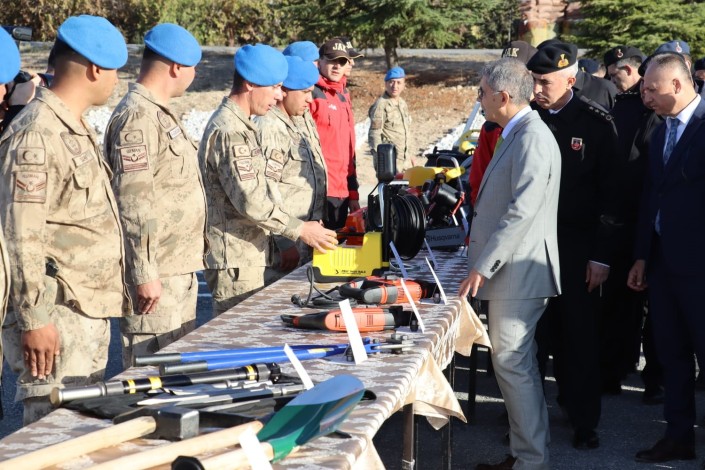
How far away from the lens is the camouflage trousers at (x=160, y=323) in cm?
405

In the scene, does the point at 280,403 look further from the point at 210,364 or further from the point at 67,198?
the point at 67,198

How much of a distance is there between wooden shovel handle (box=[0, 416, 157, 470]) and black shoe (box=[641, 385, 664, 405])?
13.3 ft

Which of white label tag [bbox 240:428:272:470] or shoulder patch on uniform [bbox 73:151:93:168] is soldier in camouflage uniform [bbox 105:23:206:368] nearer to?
shoulder patch on uniform [bbox 73:151:93:168]

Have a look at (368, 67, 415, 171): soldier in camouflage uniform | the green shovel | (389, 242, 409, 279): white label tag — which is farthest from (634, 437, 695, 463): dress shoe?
(368, 67, 415, 171): soldier in camouflage uniform

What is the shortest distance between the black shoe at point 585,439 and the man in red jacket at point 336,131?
2141 mm

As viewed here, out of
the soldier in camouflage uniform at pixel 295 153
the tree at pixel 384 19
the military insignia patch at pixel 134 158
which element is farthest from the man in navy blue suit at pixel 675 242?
the tree at pixel 384 19

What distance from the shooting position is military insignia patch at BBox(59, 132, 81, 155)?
3.30 metres

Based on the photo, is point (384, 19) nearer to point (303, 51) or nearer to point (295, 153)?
point (303, 51)

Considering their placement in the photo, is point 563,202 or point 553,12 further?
point 553,12

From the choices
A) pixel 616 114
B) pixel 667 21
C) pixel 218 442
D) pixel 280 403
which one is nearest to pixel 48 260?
pixel 280 403

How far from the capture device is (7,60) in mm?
2799

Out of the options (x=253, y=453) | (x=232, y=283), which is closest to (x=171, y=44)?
(x=232, y=283)

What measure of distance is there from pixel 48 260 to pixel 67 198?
22 centimetres

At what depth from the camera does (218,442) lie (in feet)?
7.16
